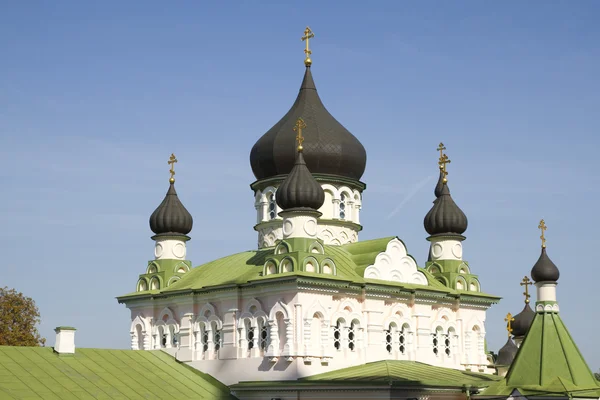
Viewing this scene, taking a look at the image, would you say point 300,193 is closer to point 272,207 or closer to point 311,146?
point 311,146

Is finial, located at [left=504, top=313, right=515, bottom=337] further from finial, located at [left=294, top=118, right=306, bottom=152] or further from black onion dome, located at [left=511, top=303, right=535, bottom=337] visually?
finial, located at [left=294, top=118, right=306, bottom=152]

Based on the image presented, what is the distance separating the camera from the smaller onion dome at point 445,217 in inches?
1254

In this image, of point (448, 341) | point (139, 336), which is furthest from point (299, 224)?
point (139, 336)

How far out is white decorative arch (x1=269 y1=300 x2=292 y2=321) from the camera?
26312 mm

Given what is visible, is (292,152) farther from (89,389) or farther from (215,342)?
(89,389)

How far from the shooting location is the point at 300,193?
27141mm

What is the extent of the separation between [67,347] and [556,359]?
41.2 feet

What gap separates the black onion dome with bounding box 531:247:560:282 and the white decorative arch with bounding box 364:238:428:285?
4.34 metres

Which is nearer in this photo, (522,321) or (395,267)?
(395,267)

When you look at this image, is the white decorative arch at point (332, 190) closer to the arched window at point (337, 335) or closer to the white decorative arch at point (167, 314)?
the arched window at point (337, 335)

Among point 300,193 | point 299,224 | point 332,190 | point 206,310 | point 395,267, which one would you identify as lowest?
point 206,310

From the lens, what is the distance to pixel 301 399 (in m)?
25.7

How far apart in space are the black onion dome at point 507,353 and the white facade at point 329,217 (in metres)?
6.89

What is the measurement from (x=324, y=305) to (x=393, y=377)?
3151 mm
